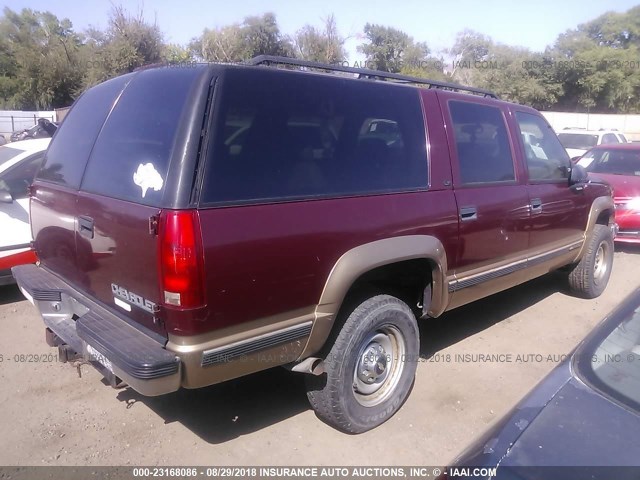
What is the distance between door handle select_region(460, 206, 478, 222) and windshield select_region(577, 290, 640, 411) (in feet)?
4.49

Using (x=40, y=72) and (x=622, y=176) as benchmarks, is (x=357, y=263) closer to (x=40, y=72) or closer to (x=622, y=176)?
(x=622, y=176)

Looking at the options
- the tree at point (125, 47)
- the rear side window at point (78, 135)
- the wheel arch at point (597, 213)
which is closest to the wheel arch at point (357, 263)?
the rear side window at point (78, 135)

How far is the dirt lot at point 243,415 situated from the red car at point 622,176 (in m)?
3.70

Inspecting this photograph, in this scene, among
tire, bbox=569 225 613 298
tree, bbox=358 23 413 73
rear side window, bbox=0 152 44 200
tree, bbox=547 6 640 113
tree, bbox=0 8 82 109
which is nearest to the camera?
rear side window, bbox=0 152 44 200

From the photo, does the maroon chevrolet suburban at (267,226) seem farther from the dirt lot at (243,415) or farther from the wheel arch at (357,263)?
the dirt lot at (243,415)

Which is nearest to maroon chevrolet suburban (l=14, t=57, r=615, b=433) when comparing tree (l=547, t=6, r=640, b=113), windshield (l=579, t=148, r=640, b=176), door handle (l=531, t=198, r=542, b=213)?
door handle (l=531, t=198, r=542, b=213)

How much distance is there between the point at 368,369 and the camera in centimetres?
321

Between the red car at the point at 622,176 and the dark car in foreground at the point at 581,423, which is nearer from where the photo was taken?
the dark car in foreground at the point at 581,423

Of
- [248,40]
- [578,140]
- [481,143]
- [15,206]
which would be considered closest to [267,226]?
[481,143]

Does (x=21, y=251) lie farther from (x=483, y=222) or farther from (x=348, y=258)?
(x=483, y=222)

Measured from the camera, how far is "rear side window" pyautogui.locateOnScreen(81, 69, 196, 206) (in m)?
2.46

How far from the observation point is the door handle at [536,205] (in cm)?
429

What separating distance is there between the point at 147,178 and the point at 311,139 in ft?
2.86

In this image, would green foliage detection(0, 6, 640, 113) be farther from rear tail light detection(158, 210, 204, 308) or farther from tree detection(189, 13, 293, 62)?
rear tail light detection(158, 210, 204, 308)
